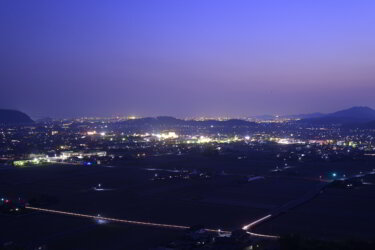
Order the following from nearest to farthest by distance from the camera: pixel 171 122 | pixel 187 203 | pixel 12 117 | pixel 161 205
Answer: pixel 161 205
pixel 187 203
pixel 171 122
pixel 12 117

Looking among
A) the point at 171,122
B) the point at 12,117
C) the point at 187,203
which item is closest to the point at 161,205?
→ the point at 187,203

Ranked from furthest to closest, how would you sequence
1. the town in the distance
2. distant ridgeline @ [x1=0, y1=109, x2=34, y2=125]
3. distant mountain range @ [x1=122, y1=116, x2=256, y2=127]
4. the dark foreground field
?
distant ridgeline @ [x1=0, y1=109, x2=34, y2=125]
distant mountain range @ [x1=122, y1=116, x2=256, y2=127]
the dark foreground field
the town in the distance

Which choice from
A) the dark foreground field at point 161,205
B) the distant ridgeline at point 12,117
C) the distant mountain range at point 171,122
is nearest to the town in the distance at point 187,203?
the dark foreground field at point 161,205

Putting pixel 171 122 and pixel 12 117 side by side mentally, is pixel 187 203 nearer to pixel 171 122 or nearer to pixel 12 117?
pixel 171 122

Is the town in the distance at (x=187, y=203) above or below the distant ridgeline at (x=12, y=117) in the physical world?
below

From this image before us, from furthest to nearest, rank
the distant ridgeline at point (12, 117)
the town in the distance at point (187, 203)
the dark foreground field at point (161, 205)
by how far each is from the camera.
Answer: the distant ridgeline at point (12, 117) → the dark foreground field at point (161, 205) → the town in the distance at point (187, 203)

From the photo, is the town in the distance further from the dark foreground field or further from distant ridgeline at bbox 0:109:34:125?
distant ridgeline at bbox 0:109:34:125

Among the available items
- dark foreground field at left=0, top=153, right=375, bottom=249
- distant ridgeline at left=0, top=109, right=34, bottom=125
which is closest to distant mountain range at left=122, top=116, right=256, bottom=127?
distant ridgeline at left=0, top=109, right=34, bottom=125

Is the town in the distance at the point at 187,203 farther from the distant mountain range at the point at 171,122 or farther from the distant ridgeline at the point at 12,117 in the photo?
the distant ridgeline at the point at 12,117

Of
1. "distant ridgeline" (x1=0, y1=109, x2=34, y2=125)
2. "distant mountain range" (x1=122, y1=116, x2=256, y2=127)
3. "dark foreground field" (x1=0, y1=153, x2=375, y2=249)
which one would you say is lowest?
"dark foreground field" (x1=0, y1=153, x2=375, y2=249)
